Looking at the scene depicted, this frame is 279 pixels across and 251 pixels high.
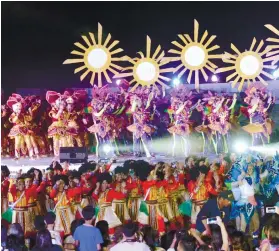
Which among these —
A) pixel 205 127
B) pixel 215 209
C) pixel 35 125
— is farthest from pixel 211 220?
pixel 35 125

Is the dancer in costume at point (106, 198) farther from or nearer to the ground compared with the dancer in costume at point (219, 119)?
nearer to the ground

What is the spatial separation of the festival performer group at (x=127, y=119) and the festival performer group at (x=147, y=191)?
170 millimetres

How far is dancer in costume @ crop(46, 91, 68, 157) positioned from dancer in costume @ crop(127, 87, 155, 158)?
0.67 m

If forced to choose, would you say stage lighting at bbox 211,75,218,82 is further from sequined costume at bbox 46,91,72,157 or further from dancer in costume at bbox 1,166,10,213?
dancer in costume at bbox 1,166,10,213

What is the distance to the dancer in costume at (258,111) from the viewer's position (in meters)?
4.91

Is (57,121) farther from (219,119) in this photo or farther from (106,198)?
(219,119)

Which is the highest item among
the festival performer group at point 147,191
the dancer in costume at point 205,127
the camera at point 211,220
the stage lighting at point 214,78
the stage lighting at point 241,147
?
the stage lighting at point 214,78

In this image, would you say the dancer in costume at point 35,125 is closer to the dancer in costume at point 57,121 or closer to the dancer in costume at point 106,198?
the dancer in costume at point 57,121

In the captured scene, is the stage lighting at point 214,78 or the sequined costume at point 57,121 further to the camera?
the sequined costume at point 57,121

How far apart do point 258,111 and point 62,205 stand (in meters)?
2.02

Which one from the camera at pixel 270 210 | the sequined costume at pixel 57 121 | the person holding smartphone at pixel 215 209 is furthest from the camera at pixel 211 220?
the sequined costume at pixel 57 121

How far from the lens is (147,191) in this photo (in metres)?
4.91

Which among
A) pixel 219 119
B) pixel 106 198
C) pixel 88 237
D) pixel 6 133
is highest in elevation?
pixel 219 119

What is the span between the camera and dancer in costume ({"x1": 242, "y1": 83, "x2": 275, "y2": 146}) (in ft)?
16.1
